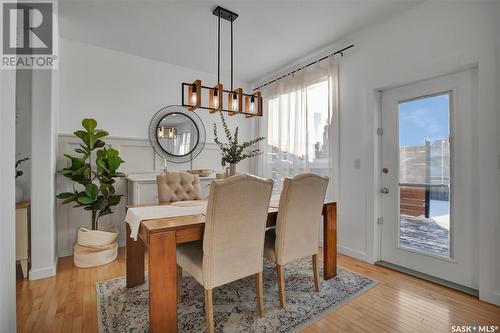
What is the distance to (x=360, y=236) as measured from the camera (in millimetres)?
2924

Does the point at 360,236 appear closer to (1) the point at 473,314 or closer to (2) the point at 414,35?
(1) the point at 473,314

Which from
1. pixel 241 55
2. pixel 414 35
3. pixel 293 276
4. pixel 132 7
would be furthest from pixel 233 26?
pixel 293 276

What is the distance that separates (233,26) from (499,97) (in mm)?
2580

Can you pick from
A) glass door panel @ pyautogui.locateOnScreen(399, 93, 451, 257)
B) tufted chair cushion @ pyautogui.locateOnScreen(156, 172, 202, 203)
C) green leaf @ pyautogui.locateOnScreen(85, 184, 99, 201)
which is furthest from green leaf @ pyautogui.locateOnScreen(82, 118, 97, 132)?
glass door panel @ pyautogui.locateOnScreen(399, 93, 451, 257)

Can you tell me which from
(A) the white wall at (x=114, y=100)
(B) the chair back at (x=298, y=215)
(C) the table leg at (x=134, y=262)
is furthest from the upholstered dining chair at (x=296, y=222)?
(A) the white wall at (x=114, y=100)

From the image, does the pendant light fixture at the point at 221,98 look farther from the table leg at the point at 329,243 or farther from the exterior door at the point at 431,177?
the exterior door at the point at 431,177

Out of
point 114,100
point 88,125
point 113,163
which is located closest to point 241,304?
point 113,163

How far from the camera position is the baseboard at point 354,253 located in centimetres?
284

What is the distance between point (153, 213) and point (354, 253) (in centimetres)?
240

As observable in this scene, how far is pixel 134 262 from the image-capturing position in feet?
7.32

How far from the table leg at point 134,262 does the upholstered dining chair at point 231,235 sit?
0.66 meters

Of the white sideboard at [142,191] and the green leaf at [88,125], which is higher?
the green leaf at [88,125]

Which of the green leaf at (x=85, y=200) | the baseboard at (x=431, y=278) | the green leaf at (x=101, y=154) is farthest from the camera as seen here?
the green leaf at (x=101, y=154)

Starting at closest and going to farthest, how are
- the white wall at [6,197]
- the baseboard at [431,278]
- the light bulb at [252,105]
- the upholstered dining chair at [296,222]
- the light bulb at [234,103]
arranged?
the white wall at [6,197] < the upholstered dining chair at [296,222] < the baseboard at [431,278] < the light bulb at [234,103] < the light bulb at [252,105]
